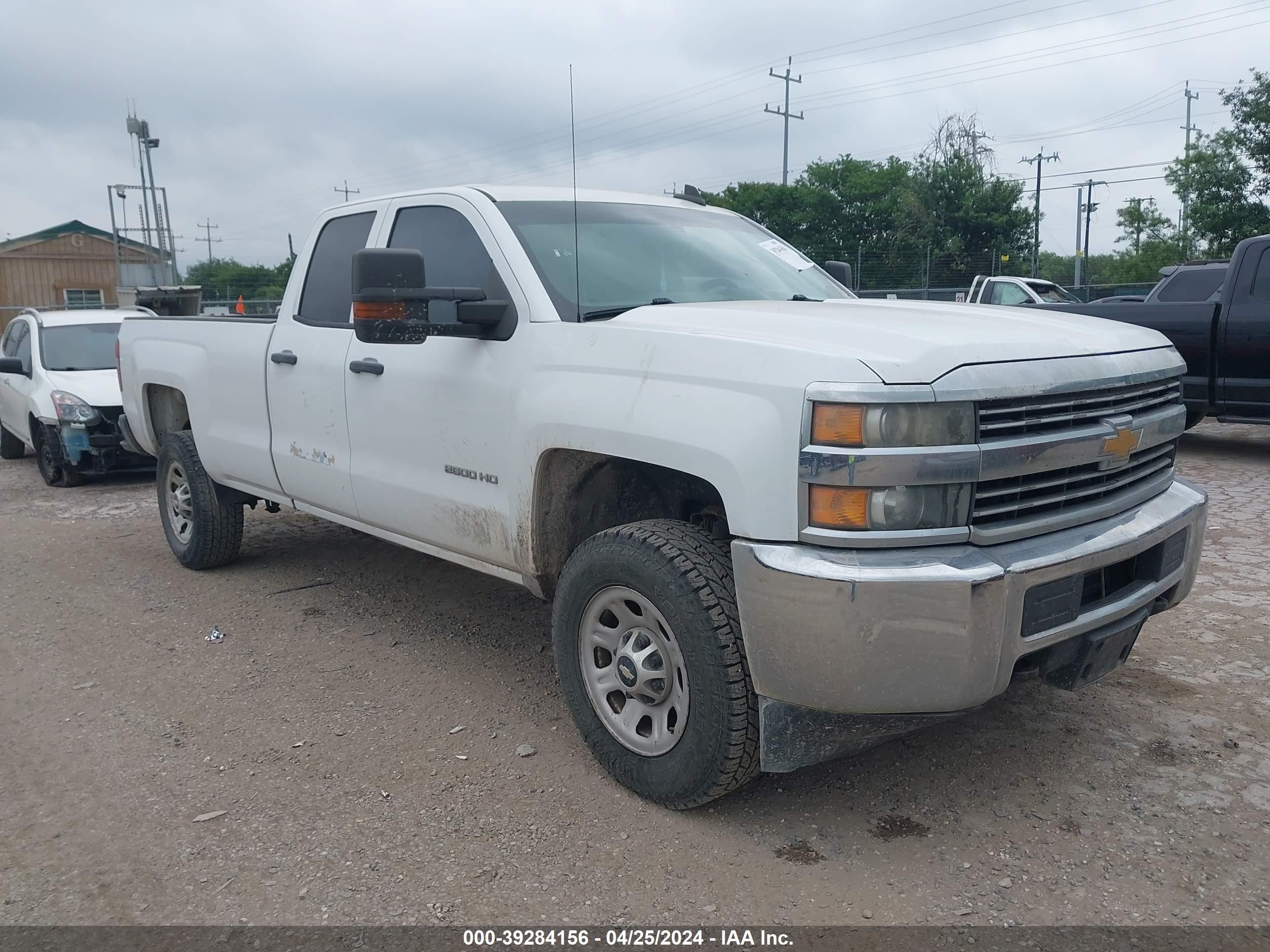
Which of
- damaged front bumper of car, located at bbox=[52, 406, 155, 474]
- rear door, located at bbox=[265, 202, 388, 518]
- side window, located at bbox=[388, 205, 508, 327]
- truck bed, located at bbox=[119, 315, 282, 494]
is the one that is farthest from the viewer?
damaged front bumper of car, located at bbox=[52, 406, 155, 474]

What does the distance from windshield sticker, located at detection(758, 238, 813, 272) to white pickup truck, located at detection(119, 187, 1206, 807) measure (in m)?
0.04

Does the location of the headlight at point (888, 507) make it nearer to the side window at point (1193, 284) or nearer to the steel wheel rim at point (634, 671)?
the steel wheel rim at point (634, 671)

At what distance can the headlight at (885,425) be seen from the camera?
2580 millimetres

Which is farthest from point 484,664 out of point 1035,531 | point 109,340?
point 109,340

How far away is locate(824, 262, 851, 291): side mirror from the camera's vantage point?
5.31 metres

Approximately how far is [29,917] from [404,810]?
1005 mm

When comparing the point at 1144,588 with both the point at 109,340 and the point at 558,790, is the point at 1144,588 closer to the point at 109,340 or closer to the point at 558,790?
the point at 558,790

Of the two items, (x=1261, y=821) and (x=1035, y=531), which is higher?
(x=1035, y=531)

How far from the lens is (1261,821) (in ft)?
9.84

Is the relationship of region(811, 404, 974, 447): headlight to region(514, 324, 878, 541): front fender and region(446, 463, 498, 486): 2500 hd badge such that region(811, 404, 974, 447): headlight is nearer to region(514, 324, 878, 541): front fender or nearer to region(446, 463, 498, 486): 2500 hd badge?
region(514, 324, 878, 541): front fender

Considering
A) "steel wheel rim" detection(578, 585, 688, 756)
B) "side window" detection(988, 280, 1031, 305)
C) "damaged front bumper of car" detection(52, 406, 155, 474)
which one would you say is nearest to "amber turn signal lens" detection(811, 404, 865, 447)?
"steel wheel rim" detection(578, 585, 688, 756)

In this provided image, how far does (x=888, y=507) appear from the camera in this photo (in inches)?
103

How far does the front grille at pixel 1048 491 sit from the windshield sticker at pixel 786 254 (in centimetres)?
177

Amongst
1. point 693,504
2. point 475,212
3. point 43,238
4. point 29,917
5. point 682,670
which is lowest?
point 29,917
